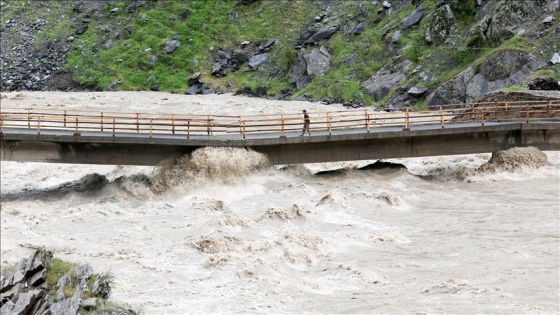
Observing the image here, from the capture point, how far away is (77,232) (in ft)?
114

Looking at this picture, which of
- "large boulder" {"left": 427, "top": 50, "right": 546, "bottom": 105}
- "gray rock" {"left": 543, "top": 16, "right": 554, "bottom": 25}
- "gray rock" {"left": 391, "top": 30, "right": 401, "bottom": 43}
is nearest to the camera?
"large boulder" {"left": 427, "top": 50, "right": 546, "bottom": 105}

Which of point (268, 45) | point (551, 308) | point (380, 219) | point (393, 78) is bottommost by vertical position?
point (551, 308)

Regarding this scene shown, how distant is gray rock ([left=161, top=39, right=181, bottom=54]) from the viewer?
8869 centimetres

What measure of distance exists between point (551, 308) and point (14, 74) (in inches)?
2790

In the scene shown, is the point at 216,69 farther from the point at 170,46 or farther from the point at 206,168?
the point at 206,168

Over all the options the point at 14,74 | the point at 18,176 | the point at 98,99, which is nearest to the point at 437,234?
the point at 18,176

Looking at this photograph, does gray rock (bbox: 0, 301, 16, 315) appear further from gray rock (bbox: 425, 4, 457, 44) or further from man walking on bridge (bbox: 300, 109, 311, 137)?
gray rock (bbox: 425, 4, 457, 44)

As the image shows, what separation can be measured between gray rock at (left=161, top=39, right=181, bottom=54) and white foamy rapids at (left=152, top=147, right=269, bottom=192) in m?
47.2

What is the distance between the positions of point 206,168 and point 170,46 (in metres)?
48.9

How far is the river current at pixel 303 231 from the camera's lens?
2647 cm

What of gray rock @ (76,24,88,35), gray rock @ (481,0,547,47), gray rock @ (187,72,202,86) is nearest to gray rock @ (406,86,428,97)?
gray rock @ (481,0,547,47)

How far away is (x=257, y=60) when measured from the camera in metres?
83.0

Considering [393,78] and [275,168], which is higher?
[393,78]

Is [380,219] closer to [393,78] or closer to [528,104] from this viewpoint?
[528,104]
